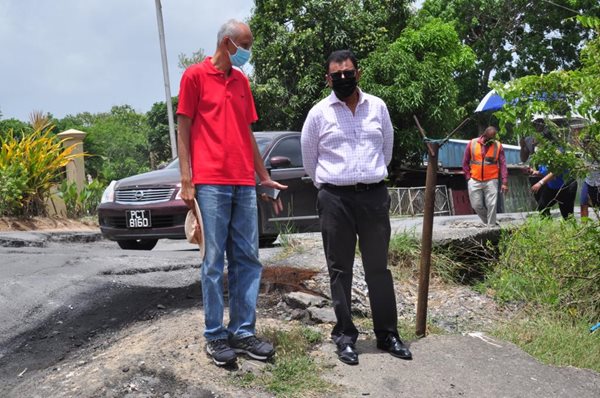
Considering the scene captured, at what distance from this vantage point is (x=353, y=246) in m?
4.35

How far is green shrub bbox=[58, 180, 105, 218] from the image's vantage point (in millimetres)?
14688

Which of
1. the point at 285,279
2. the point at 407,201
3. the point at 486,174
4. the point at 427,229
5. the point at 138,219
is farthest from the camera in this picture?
the point at 407,201

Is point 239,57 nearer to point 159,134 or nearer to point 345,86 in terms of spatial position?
point 345,86

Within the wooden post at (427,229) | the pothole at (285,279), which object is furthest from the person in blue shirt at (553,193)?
the wooden post at (427,229)

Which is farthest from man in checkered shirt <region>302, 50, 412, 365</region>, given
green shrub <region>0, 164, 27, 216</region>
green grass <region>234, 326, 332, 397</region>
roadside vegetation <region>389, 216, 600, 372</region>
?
green shrub <region>0, 164, 27, 216</region>

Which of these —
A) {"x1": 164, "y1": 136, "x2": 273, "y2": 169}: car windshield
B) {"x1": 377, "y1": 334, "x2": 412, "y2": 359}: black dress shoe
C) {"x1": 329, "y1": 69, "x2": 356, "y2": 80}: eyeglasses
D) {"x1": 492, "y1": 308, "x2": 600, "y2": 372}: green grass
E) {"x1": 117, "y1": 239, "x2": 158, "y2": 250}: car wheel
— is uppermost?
{"x1": 329, "y1": 69, "x2": 356, "y2": 80}: eyeglasses

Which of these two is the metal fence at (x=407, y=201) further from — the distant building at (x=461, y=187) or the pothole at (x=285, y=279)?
the pothole at (x=285, y=279)

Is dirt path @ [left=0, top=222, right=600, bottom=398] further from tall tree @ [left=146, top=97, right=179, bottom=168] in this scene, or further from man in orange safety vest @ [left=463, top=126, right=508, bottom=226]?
tall tree @ [left=146, top=97, right=179, bottom=168]

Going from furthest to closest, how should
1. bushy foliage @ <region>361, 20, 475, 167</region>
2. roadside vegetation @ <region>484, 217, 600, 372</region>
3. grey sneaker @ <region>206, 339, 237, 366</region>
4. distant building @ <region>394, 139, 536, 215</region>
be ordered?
bushy foliage @ <region>361, 20, 475, 167</region> → distant building @ <region>394, 139, 536, 215</region> → roadside vegetation @ <region>484, 217, 600, 372</region> → grey sneaker @ <region>206, 339, 237, 366</region>

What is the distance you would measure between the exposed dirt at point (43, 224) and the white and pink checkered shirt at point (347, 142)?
976 centimetres

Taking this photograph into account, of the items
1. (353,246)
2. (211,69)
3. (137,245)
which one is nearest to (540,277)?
(353,246)

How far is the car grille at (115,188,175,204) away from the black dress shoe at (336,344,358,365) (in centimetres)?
468

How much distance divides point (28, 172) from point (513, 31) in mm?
21945

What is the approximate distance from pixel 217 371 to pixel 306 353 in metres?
0.62
